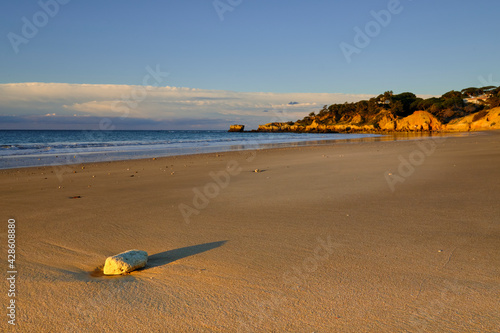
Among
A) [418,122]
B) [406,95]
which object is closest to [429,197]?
[418,122]

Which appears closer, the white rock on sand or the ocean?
the white rock on sand

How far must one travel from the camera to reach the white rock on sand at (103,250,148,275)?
2.98 metres

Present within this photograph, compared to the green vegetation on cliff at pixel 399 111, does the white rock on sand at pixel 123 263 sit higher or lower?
lower

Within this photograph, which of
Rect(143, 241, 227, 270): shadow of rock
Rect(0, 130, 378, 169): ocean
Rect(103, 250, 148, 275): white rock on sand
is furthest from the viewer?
Rect(0, 130, 378, 169): ocean

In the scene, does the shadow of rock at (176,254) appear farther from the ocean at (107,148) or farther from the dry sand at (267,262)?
the ocean at (107,148)

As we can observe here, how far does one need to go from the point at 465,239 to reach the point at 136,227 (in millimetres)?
3864

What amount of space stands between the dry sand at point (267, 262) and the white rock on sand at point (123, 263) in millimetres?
94

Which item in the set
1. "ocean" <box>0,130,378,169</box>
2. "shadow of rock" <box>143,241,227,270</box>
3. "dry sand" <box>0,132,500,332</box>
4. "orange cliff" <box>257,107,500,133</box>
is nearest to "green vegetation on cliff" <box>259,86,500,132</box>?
"orange cliff" <box>257,107,500,133</box>

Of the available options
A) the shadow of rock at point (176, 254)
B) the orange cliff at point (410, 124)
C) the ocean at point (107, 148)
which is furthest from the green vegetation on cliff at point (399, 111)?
the shadow of rock at point (176, 254)

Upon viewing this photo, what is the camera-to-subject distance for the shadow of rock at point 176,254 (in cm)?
327

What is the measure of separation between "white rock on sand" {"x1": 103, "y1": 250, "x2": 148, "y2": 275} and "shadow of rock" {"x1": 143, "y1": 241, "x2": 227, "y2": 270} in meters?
0.10

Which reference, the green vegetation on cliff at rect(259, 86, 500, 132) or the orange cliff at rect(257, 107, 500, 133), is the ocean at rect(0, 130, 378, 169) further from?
the green vegetation on cliff at rect(259, 86, 500, 132)

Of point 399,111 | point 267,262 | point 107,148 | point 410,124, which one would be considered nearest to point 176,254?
point 267,262

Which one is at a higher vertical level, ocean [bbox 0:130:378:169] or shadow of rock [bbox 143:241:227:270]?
ocean [bbox 0:130:378:169]
